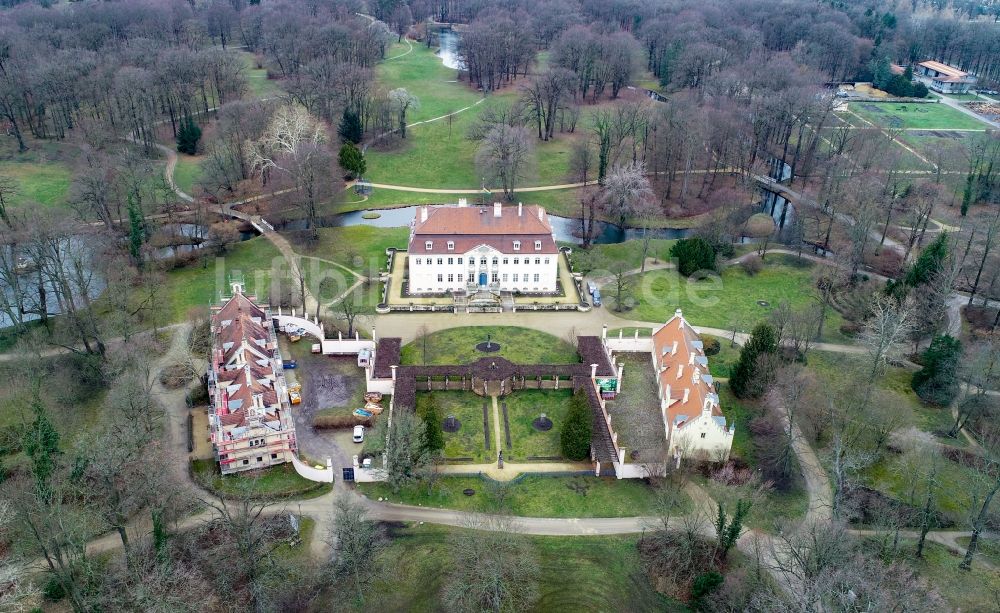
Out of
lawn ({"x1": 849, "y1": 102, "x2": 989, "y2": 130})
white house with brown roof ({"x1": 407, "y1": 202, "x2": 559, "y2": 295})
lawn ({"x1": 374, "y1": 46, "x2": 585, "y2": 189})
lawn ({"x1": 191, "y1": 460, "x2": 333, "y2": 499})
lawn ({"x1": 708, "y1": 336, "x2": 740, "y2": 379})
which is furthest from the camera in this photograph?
lawn ({"x1": 849, "y1": 102, "x2": 989, "y2": 130})

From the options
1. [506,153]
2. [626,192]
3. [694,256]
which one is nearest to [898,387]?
[694,256]

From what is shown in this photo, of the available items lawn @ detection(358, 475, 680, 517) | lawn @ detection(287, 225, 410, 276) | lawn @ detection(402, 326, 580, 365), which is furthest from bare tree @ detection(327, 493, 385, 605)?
lawn @ detection(287, 225, 410, 276)

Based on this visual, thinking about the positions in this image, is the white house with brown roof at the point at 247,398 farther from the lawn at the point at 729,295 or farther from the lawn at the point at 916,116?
the lawn at the point at 916,116

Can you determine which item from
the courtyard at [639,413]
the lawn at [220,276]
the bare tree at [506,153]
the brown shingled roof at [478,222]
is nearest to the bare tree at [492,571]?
the courtyard at [639,413]

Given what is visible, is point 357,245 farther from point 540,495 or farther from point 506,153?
point 540,495

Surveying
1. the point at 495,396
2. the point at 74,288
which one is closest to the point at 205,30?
the point at 74,288

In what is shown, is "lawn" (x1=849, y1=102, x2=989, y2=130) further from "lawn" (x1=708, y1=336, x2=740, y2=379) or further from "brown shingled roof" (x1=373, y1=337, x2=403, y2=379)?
"brown shingled roof" (x1=373, y1=337, x2=403, y2=379)

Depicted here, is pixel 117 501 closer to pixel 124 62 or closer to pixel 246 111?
pixel 246 111

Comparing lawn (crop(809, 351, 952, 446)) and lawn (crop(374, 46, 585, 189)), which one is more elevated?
lawn (crop(374, 46, 585, 189))
